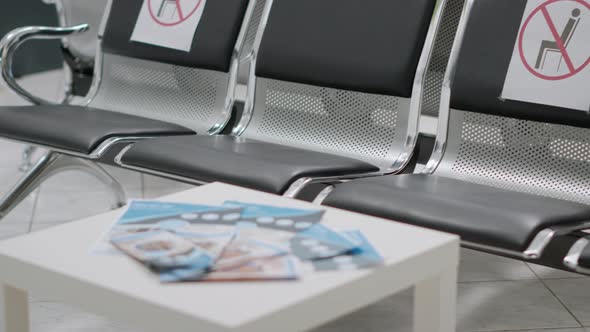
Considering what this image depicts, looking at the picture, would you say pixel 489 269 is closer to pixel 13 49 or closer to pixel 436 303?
pixel 436 303

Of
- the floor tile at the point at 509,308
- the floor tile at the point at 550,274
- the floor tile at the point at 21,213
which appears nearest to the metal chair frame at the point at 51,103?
the floor tile at the point at 21,213

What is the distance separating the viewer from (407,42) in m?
2.68

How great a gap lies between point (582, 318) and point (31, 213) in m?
1.98

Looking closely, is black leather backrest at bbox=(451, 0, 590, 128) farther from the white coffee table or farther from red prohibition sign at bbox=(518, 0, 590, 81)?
the white coffee table

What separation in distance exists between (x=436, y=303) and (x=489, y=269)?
120cm

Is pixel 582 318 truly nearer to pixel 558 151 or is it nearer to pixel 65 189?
pixel 558 151

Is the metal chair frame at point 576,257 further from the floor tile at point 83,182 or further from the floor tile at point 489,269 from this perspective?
the floor tile at point 83,182

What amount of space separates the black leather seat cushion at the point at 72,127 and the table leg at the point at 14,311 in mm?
897

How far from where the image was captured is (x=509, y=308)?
2633mm

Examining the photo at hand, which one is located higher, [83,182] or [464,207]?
[464,207]

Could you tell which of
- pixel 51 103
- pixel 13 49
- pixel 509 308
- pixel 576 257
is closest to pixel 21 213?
pixel 51 103

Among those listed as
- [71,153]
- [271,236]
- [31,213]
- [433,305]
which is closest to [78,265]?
[271,236]

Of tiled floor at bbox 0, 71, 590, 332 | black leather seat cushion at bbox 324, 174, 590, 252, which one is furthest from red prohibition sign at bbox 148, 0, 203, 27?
black leather seat cushion at bbox 324, 174, 590, 252

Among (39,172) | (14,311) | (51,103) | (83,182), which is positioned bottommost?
(83,182)
